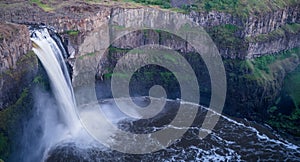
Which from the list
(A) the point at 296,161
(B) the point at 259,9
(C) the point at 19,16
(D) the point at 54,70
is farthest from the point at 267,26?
(C) the point at 19,16

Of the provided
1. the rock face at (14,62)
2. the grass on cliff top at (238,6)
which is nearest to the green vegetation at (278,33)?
the grass on cliff top at (238,6)

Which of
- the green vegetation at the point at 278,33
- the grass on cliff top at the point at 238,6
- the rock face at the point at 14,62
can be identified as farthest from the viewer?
the grass on cliff top at the point at 238,6

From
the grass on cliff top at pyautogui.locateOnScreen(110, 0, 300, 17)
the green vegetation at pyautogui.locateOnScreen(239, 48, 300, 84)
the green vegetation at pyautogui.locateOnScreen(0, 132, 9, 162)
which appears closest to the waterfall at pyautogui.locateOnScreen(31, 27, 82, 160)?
the green vegetation at pyautogui.locateOnScreen(0, 132, 9, 162)

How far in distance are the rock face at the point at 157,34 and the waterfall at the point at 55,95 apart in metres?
2.92

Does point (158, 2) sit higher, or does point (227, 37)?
point (158, 2)

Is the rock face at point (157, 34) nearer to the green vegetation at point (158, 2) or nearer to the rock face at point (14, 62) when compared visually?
the green vegetation at point (158, 2)

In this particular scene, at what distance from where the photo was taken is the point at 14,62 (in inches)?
1037

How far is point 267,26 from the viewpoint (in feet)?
131

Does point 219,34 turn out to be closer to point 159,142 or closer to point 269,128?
point 269,128

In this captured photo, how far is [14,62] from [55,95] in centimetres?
543

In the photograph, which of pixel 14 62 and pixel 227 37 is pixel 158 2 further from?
pixel 14 62

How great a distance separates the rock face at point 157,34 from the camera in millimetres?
35688

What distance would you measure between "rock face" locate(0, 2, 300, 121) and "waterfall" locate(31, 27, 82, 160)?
2.92m

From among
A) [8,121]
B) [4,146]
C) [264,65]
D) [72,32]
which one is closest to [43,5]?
[72,32]
